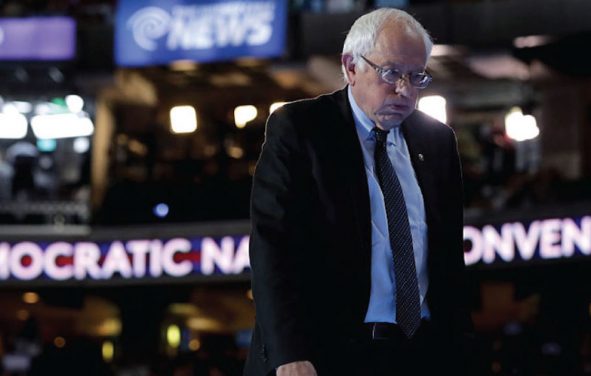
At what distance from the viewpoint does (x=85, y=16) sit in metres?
20.7

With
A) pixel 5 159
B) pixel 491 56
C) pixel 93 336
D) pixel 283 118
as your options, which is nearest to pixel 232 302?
pixel 93 336

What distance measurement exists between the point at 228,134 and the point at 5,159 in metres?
4.09

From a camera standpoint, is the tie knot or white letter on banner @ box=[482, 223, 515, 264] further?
white letter on banner @ box=[482, 223, 515, 264]

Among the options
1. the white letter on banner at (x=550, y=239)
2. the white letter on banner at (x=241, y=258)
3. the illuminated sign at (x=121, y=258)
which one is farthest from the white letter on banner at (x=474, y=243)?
the illuminated sign at (x=121, y=258)

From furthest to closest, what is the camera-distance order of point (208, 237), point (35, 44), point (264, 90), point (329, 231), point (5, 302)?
point (5, 302) < point (264, 90) < point (35, 44) < point (208, 237) < point (329, 231)

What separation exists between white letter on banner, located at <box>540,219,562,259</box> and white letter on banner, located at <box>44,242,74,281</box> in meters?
7.40

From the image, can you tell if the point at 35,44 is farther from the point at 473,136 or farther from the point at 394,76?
the point at 394,76

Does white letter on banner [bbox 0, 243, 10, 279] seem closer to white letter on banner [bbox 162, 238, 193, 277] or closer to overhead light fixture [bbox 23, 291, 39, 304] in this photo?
white letter on banner [bbox 162, 238, 193, 277]

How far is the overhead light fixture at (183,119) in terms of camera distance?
71.4ft

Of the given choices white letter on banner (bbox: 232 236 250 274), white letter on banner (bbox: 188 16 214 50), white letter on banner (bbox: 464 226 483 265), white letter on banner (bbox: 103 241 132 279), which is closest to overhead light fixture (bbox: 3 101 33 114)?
white letter on banner (bbox: 188 16 214 50)

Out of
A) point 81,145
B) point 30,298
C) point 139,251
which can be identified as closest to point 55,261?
point 139,251

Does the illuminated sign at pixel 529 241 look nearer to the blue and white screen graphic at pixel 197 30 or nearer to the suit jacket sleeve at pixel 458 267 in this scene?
the blue and white screen graphic at pixel 197 30

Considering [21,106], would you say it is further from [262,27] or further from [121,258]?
[262,27]

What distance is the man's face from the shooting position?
131 inches
